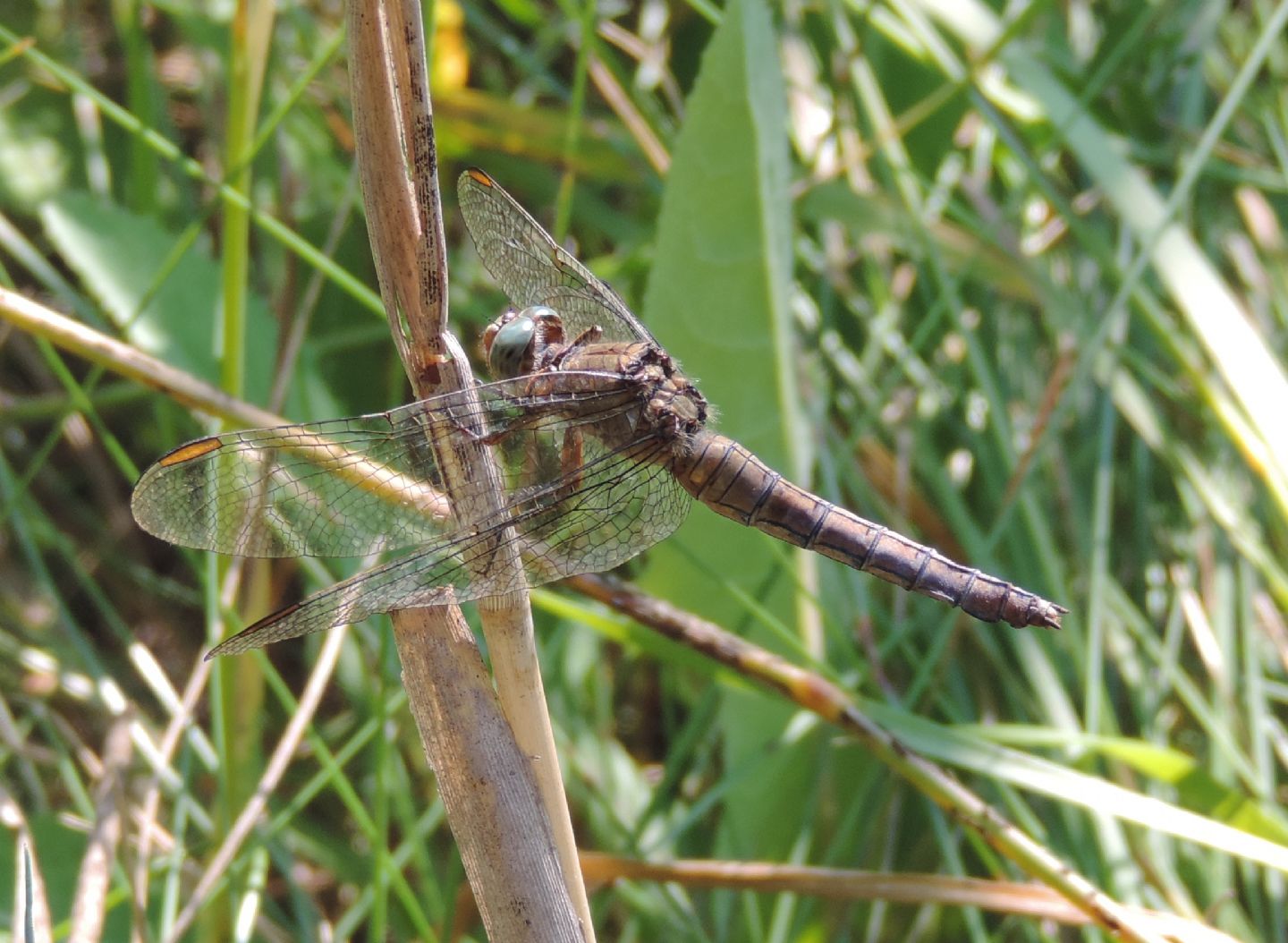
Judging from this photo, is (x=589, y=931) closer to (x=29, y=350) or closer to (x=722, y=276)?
(x=722, y=276)

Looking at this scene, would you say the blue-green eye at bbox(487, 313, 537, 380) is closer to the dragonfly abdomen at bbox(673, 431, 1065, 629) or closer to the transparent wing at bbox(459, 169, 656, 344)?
the transparent wing at bbox(459, 169, 656, 344)

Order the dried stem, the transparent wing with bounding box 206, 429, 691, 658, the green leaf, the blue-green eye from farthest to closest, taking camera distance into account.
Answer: the green leaf
the blue-green eye
the transparent wing with bounding box 206, 429, 691, 658
the dried stem

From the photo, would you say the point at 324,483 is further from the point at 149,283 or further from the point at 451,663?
the point at 149,283

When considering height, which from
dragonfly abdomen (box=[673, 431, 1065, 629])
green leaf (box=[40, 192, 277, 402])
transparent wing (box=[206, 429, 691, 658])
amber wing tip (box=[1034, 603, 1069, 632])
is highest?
green leaf (box=[40, 192, 277, 402])

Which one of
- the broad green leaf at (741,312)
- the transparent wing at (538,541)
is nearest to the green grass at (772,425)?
the broad green leaf at (741,312)

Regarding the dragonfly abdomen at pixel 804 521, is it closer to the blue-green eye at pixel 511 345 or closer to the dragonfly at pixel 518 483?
the dragonfly at pixel 518 483

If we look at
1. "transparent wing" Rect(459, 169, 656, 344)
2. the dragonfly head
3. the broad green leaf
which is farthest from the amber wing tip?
the dragonfly head

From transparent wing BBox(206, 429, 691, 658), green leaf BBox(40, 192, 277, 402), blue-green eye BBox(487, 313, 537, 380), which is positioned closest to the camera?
transparent wing BBox(206, 429, 691, 658)
